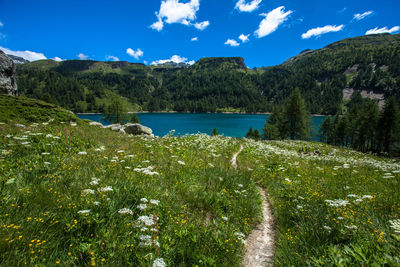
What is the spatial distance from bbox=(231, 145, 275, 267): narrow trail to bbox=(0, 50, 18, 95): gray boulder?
79.9 ft

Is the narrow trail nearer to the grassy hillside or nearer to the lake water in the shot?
the grassy hillside

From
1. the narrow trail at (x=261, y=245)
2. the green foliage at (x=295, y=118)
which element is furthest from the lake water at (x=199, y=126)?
the narrow trail at (x=261, y=245)

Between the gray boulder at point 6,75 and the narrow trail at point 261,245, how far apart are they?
24.3 metres

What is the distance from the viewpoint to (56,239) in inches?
104

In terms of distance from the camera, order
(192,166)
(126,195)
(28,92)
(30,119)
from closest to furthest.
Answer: (126,195)
(192,166)
(30,119)
(28,92)

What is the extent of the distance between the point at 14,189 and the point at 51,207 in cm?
94

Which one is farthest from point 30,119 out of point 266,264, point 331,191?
point 331,191

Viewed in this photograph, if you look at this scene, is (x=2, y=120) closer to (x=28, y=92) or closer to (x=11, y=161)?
(x=11, y=161)

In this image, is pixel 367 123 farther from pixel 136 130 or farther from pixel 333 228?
pixel 333 228

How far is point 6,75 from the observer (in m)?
16.5

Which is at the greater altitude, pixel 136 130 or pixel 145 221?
pixel 145 221

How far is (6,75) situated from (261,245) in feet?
83.7

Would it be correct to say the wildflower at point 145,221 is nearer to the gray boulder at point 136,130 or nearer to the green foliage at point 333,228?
the green foliage at point 333,228

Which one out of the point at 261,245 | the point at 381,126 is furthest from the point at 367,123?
the point at 261,245
